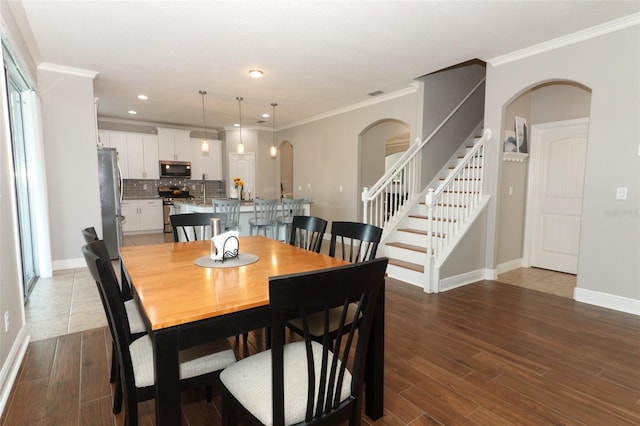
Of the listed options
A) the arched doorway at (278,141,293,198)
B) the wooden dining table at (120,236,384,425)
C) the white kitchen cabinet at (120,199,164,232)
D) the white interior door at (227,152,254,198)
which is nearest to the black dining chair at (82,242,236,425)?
the wooden dining table at (120,236,384,425)

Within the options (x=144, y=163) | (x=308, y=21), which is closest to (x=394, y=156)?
(x=144, y=163)

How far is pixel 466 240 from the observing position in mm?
3939

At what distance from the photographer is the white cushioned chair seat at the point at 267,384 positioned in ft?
3.64

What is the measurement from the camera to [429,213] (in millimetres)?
3666

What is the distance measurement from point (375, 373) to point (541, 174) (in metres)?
4.42

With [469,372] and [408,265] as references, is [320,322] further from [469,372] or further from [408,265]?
[408,265]

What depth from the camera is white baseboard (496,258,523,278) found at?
452 cm

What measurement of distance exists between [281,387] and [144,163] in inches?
317

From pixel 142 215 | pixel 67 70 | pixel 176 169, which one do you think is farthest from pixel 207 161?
pixel 67 70

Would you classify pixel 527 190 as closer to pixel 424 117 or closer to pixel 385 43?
pixel 424 117

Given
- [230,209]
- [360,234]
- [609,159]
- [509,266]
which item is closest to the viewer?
[360,234]

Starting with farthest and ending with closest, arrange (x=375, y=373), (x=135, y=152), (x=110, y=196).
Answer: (x=135, y=152), (x=110, y=196), (x=375, y=373)

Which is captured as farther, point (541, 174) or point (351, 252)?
point (541, 174)

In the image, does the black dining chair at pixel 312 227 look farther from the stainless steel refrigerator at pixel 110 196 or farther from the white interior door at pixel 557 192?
the white interior door at pixel 557 192
